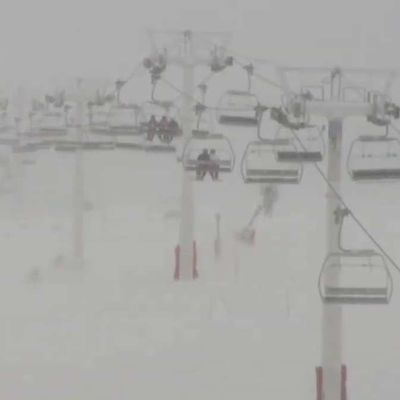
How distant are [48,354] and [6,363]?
663mm

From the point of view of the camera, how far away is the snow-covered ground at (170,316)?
11.4 meters

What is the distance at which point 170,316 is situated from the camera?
1459 cm

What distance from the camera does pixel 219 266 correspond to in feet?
63.7

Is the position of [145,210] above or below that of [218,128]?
below

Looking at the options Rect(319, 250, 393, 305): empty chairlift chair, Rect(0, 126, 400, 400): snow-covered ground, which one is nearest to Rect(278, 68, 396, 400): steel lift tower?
Rect(319, 250, 393, 305): empty chairlift chair

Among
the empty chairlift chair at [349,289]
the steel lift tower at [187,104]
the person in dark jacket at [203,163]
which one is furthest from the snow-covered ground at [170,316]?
the person in dark jacket at [203,163]

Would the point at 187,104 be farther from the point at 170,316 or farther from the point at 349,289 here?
the point at 349,289

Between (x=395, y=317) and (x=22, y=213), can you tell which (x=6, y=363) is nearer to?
(x=395, y=317)

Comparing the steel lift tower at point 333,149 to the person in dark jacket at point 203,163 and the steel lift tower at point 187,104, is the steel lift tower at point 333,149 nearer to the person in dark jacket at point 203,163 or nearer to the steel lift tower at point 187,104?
the person in dark jacket at point 203,163

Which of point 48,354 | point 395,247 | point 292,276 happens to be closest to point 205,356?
point 48,354

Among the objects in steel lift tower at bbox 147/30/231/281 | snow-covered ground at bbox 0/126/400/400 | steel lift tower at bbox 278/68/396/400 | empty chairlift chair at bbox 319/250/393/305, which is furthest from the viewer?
steel lift tower at bbox 147/30/231/281

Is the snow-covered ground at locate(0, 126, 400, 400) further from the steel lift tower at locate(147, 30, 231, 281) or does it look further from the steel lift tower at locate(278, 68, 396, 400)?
the steel lift tower at locate(278, 68, 396, 400)

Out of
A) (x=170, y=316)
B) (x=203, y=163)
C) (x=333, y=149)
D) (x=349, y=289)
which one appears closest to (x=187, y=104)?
(x=170, y=316)

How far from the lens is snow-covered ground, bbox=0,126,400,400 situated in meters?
11.4
